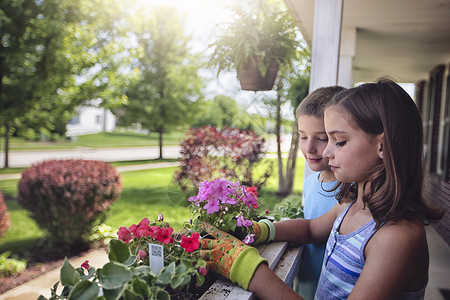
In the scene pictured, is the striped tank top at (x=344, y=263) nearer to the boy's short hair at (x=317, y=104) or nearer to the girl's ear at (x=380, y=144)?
the girl's ear at (x=380, y=144)

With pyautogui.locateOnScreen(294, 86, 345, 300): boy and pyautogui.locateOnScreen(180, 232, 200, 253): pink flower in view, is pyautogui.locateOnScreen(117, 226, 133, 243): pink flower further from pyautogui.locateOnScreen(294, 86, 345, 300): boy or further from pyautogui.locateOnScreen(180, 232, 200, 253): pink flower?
pyautogui.locateOnScreen(294, 86, 345, 300): boy

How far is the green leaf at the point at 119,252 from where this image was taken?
70 cm

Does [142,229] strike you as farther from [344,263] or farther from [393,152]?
[393,152]

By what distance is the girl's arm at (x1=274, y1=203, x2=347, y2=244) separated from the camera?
1.23 metres

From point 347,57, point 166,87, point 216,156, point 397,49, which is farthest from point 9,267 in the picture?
point 166,87

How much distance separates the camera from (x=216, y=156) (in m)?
5.11

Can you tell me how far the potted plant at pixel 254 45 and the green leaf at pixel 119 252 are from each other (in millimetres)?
1982

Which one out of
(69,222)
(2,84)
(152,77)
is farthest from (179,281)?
(152,77)

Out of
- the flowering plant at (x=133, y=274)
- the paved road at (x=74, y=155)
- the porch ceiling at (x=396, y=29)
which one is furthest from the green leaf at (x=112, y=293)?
the paved road at (x=74, y=155)

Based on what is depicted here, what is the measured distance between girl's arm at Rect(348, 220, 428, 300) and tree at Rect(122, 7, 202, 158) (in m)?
13.2

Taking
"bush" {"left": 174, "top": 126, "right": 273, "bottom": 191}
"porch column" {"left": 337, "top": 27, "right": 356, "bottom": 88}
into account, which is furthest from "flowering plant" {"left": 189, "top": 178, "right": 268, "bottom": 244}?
"bush" {"left": 174, "top": 126, "right": 273, "bottom": 191}

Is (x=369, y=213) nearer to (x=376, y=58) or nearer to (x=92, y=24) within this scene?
(x=376, y=58)

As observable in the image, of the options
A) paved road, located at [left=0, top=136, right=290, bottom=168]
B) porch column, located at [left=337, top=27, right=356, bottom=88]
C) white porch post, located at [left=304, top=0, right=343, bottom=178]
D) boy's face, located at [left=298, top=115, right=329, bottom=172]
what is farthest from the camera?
paved road, located at [left=0, top=136, right=290, bottom=168]

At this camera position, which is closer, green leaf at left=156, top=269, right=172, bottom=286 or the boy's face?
green leaf at left=156, top=269, right=172, bottom=286
